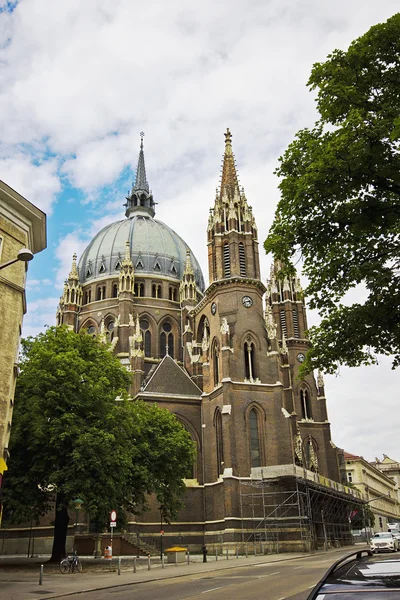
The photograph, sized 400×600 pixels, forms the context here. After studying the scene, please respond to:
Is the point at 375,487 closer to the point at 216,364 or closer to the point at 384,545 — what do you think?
the point at 216,364

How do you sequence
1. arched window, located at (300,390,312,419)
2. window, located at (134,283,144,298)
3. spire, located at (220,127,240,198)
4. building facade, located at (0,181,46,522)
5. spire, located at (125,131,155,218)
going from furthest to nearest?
spire, located at (125,131,155,218) → window, located at (134,283,144,298) → arched window, located at (300,390,312,419) → spire, located at (220,127,240,198) → building facade, located at (0,181,46,522)

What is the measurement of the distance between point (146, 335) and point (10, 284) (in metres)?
47.6

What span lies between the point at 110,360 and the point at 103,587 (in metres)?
14.5

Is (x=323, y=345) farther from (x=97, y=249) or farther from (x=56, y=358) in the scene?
(x=97, y=249)

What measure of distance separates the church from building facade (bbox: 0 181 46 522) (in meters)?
15.8

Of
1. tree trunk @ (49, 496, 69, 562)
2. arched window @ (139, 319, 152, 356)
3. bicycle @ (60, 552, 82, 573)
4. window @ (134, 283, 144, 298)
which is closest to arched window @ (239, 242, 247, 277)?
arched window @ (139, 319, 152, 356)

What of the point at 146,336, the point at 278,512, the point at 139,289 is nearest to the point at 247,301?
the point at 278,512

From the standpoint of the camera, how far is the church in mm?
44719

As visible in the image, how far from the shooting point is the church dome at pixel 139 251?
7181cm

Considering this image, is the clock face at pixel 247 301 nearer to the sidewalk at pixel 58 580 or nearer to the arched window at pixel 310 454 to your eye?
the arched window at pixel 310 454

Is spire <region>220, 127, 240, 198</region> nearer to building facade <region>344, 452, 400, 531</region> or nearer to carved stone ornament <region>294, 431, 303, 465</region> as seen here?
carved stone ornament <region>294, 431, 303, 465</region>

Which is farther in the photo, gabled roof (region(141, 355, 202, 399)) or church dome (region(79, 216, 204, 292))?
church dome (region(79, 216, 204, 292))

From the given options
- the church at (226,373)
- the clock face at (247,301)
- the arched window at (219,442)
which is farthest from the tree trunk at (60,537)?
the clock face at (247,301)

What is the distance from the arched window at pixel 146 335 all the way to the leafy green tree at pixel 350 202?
48653 millimetres
